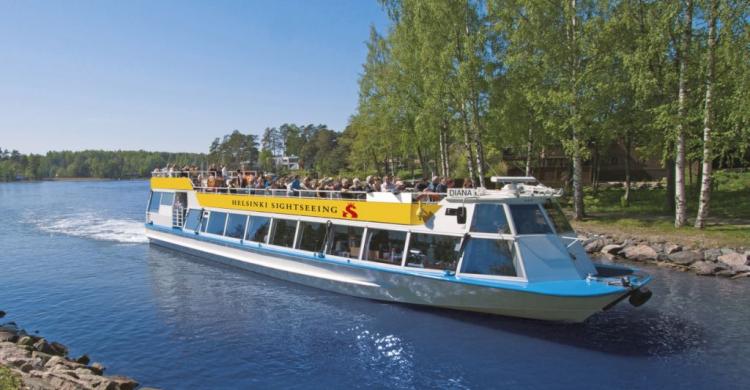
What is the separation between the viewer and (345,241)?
57.1 ft

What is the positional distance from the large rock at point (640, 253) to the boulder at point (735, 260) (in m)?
2.44

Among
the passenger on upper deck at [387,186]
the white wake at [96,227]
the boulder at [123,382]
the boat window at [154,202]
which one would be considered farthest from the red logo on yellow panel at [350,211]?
the white wake at [96,227]

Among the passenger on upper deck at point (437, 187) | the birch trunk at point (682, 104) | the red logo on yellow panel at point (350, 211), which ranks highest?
the birch trunk at point (682, 104)

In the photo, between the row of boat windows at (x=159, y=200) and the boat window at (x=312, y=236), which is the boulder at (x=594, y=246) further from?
the row of boat windows at (x=159, y=200)

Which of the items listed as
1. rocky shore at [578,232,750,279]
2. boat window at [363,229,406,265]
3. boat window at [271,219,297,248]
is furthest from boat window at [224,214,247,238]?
rocky shore at [578,232,750,279]

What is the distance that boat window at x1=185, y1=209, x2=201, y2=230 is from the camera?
24.7m

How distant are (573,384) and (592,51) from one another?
19.0m

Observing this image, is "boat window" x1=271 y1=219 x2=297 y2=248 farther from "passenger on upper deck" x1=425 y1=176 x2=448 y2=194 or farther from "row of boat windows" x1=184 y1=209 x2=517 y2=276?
"passenger on upper deck" x1=425 y1=176 x2=448 y2=194

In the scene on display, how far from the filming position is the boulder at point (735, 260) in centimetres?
1869

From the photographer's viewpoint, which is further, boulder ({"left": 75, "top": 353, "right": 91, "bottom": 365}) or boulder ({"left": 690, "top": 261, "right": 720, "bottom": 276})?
boulder ({"left": 690, "top": 261, "right": 720, "bottom": 276})

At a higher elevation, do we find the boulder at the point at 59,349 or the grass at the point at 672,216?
the grass at the point at 672,216

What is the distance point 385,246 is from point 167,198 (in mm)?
15884

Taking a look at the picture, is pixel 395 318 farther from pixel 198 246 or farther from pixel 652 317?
pixel 198 246

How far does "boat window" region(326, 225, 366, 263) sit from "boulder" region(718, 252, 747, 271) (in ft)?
45.6
